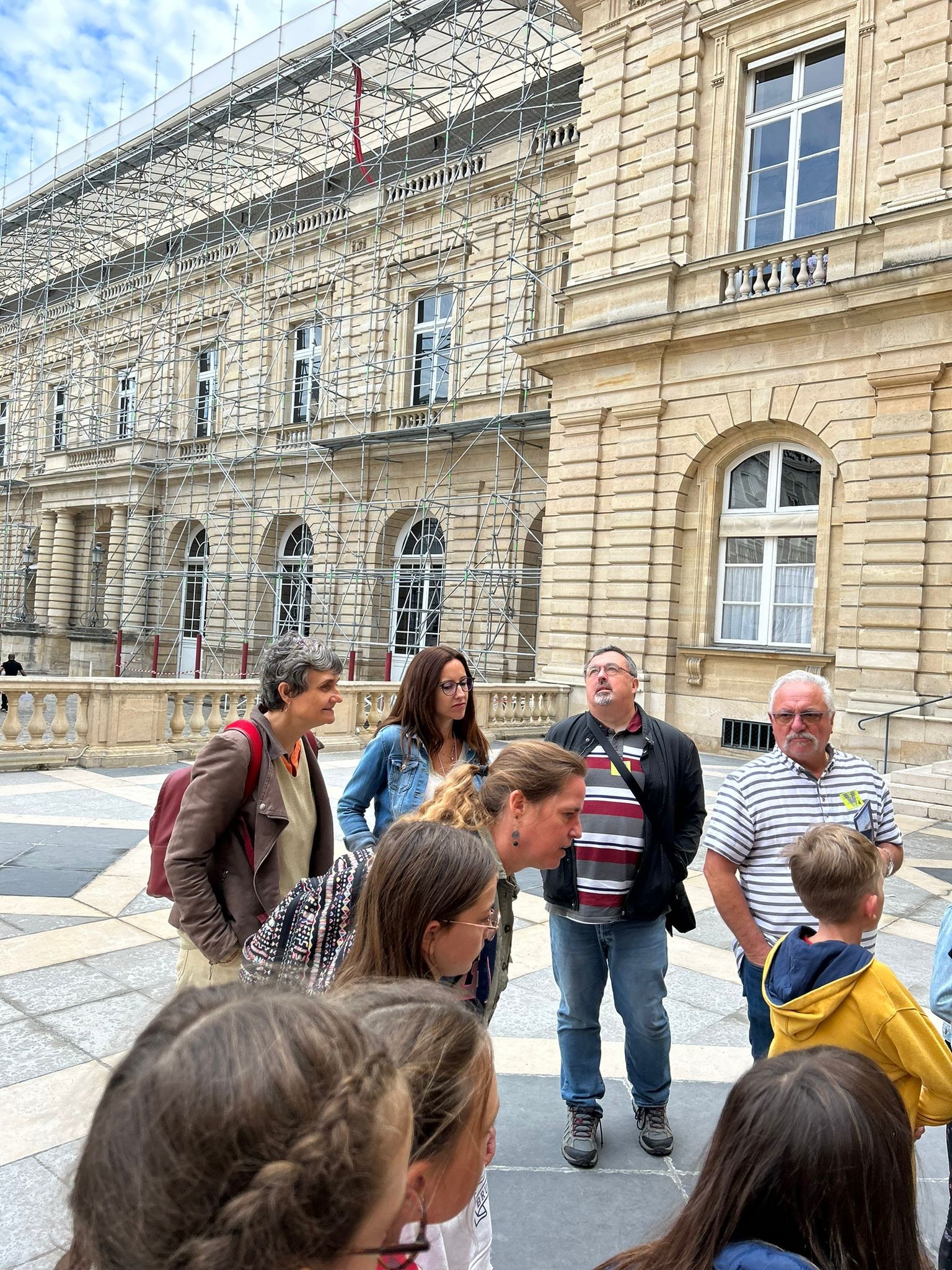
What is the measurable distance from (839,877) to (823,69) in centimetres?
1587

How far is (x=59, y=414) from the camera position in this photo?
34.5 metres

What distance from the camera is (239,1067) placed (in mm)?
796

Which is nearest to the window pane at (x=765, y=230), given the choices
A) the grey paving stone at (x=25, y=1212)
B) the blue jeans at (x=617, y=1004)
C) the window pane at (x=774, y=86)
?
the window pane at (x=774, y=86)

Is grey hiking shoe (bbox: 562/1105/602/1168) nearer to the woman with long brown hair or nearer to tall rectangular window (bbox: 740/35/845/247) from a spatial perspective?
the woman with long brown hair

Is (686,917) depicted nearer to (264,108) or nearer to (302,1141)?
(302,1141)

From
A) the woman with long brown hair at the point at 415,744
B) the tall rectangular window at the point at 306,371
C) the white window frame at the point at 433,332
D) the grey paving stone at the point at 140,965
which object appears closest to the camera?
the woman with long brown hair at the point at 415,744

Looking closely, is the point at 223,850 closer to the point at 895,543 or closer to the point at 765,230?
the point at 895,543

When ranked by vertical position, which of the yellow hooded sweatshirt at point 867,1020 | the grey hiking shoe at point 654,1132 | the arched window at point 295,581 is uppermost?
the arched window at point 295,581

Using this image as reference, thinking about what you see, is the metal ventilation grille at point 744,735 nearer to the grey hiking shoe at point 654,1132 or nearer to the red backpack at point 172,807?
the grey hiking shoe at point 654,1132

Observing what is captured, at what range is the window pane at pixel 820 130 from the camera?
1421 centimetres

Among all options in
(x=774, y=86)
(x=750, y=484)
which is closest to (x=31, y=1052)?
(x=750, y=484)

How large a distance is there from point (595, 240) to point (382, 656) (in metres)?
10.5

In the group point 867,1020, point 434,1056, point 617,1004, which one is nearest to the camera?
point 434,1056

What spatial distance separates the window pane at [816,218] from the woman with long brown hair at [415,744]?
1313cm
